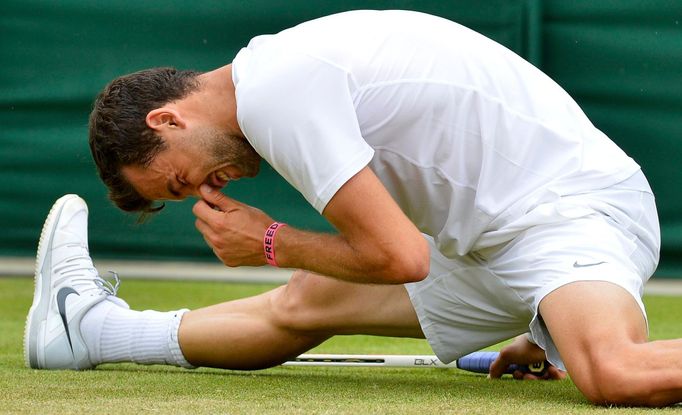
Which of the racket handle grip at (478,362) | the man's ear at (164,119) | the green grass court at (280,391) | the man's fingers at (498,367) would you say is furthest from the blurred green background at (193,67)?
the man's ear at (164,119)

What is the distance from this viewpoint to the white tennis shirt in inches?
91.7

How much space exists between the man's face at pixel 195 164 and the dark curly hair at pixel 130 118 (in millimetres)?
26

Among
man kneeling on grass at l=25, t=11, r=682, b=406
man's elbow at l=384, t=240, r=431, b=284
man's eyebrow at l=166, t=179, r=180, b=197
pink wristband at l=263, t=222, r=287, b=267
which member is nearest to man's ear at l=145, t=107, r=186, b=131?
man kneeling on grass at l=25, t=11, r=682, b=406

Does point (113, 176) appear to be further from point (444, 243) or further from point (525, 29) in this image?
point (525, 29)

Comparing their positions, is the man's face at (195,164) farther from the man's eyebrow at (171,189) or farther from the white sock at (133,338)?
the white sock at (133,338)

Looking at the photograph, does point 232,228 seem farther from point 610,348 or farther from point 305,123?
point 610,348

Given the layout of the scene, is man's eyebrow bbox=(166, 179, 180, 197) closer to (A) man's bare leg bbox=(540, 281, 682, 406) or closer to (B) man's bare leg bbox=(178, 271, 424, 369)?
(B) man's bare leg bbox=(178, 271, 424, 369)

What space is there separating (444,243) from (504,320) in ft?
0.78

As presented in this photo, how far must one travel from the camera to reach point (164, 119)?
2436mm

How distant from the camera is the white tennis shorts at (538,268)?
243 cm

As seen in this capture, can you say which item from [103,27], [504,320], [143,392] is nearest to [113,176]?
[143,392]

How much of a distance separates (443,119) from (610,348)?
1.91ft

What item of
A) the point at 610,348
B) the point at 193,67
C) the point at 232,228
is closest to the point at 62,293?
the point at 232,228

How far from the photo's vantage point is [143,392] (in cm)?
248
